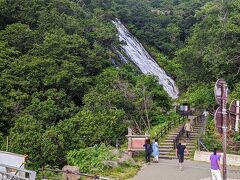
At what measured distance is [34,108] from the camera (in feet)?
88.3

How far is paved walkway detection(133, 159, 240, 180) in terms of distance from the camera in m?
16.4

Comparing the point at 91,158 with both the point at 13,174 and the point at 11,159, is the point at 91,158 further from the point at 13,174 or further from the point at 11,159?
the point at 13,174

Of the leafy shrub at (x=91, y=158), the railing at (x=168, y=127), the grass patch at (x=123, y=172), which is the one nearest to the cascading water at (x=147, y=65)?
the railing at (x=168, y=127)

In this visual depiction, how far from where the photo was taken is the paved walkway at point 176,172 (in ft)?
53.8

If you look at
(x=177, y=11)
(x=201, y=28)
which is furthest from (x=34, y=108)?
(x=177, y=11)

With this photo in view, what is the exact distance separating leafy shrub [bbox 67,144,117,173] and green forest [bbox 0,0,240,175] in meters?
2.21

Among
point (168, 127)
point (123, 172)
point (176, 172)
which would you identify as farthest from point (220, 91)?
point (168, 127)

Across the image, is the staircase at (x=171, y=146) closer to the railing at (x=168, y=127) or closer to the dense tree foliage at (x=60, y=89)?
the railing at (x=168, y=127)

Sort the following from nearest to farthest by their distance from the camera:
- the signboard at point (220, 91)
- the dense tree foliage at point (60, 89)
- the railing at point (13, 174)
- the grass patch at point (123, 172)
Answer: the railing at point (13, 174) → the signboard at point (220, 91) → the grass patch at point (123, 172) → the dense tree foliage at point (60, 89)

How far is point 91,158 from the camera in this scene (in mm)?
18562

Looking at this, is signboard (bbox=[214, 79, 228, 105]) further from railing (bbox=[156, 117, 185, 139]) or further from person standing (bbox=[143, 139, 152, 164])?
railing (bbox=[156, 117, 185, 139])

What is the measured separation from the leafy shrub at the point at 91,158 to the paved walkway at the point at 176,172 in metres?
1.76

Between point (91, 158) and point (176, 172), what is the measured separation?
4179 millimetres

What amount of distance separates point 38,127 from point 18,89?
6.62 metres
